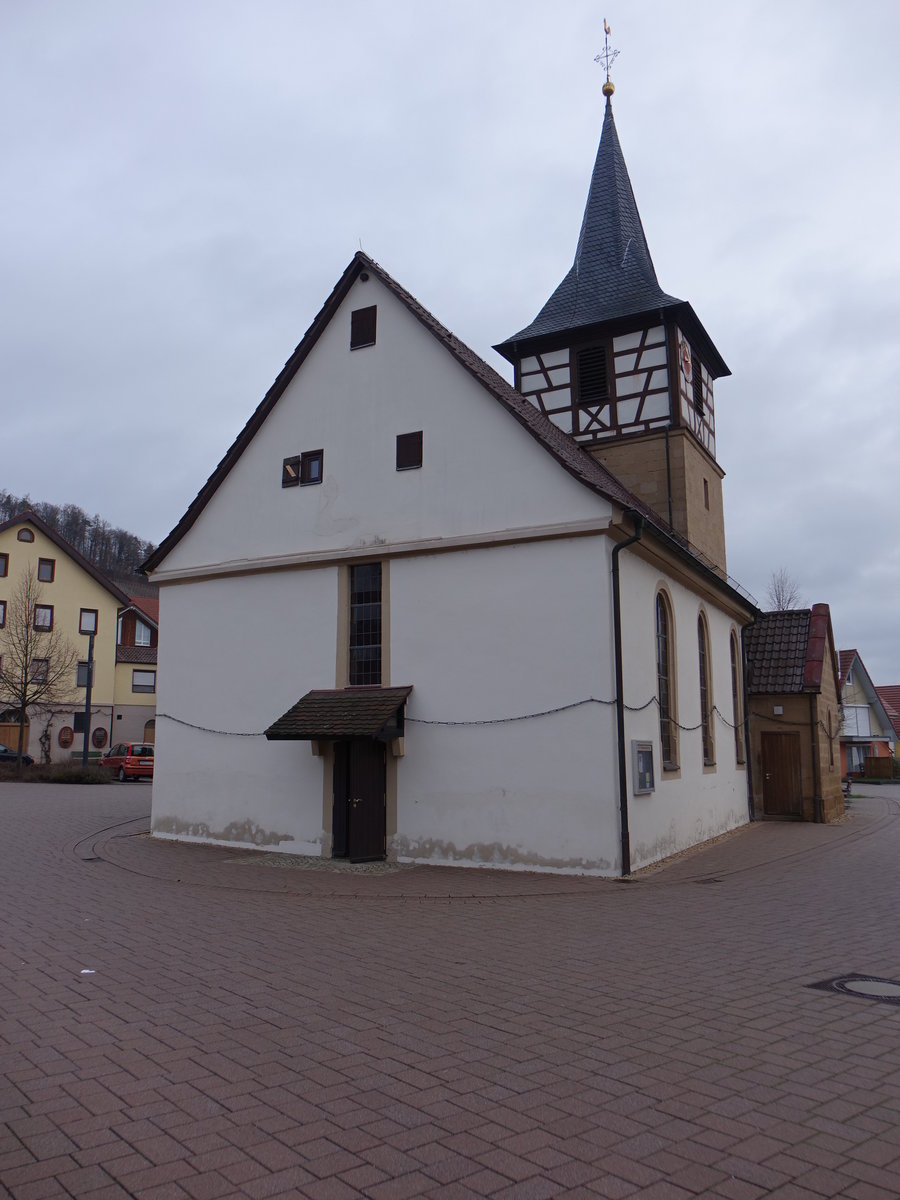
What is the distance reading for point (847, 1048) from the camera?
5781 mm

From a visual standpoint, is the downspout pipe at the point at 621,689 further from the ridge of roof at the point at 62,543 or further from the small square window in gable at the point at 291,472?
the ridge of roof at the point at 62,543

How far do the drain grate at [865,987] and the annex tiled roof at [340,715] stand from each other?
748 cm

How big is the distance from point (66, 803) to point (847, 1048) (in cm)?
2259

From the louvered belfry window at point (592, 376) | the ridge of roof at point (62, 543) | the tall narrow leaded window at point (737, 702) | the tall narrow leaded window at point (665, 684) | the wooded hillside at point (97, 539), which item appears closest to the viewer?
the tall narrow leaded window at point (665, 684)

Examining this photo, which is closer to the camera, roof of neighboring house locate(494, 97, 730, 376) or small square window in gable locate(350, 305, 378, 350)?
small square window in gable locate(350, 305, 378, 350)

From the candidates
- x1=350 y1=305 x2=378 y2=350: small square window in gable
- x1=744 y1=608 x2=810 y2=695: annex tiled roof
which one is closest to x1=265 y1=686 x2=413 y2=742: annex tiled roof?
x1=350 y1=305 x2=378 y2=350: small square window in gable

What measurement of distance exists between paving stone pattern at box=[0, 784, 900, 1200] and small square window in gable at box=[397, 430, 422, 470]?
6.96 metres

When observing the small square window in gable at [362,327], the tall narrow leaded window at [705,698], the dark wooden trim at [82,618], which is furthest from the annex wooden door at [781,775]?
the dark wooden trim at [82,618]

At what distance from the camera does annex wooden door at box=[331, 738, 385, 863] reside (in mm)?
14648

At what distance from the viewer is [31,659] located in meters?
38.6

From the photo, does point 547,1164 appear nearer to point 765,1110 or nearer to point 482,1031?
point 765,1110

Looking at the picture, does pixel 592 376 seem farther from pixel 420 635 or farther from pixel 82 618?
pixel 82 618

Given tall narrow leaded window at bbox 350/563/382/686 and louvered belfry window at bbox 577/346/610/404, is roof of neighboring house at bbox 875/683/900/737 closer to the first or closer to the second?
louvered belfry window at bbox 577/346/610/404

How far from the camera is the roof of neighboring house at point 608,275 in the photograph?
2364 cm
